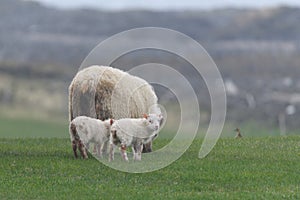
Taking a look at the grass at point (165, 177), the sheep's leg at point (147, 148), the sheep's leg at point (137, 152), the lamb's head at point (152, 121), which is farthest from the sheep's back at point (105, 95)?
the lamb's head at point (152, 121)

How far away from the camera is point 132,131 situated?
16.8 metres

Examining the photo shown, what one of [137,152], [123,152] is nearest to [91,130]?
[123,152]

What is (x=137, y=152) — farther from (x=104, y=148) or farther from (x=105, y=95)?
(x=105, y=95)

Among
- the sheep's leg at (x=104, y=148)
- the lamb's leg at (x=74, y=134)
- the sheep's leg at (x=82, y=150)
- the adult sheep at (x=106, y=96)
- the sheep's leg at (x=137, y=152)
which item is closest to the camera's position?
the sheep's leg at (x=137, y=152)

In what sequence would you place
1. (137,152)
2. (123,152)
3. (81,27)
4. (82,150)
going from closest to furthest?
(123,152), (137,152), (82,150), (81,27)

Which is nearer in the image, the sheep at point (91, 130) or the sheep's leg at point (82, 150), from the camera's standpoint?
the sheep at point (91, 130)

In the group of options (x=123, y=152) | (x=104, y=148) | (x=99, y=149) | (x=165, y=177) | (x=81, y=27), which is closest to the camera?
(x=165, y=177)

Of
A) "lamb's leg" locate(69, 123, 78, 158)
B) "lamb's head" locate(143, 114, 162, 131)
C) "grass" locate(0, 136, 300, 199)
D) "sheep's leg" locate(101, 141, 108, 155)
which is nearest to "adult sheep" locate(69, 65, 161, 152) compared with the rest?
"sheep's leg" locate(101, 141, 108, 155)

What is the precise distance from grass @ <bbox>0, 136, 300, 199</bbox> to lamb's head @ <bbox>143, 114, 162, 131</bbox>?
70 centimetres

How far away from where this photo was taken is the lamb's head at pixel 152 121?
661 inches

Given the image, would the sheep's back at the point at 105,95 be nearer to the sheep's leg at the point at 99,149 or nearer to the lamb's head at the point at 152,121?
the sheep's leg at the point at 99,149

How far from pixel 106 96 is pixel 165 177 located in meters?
3.04

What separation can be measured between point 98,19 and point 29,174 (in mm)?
31601

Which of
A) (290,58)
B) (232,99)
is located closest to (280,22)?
(290,58)
